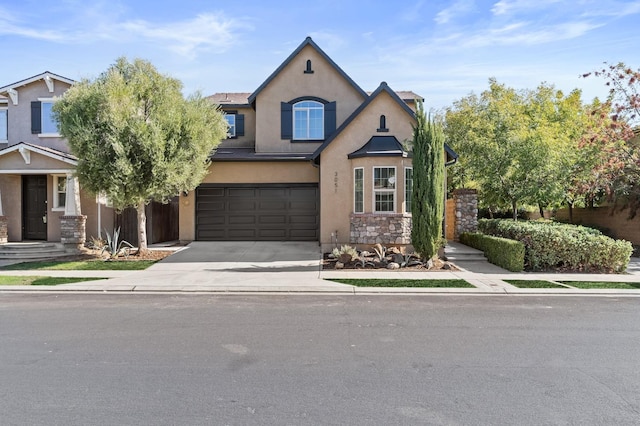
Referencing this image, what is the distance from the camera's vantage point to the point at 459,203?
18406 mm

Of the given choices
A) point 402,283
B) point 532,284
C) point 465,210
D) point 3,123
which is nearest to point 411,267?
point 402,283

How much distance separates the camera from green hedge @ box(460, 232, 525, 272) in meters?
13.0

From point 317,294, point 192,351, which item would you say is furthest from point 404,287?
point 192,351

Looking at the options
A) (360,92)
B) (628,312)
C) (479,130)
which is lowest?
(628,312)

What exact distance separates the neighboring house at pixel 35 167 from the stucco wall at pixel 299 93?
7323 mm

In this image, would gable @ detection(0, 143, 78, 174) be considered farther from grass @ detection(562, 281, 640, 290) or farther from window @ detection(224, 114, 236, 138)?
grass @ detection(562, 281, 640, 290)

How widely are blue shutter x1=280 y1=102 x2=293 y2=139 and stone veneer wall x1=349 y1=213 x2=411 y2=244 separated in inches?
220

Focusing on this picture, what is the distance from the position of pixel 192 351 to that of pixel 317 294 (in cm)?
460

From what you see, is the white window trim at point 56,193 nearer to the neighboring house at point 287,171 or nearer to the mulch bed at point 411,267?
the neighboring house at point 287,171

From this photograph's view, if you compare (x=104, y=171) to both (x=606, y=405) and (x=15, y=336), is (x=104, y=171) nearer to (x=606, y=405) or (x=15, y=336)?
(x=15, y=336)

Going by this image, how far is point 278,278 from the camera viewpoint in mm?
11719

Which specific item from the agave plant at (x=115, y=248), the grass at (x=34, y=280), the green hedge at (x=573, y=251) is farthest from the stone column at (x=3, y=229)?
the green hedge at (x=573, y=251)

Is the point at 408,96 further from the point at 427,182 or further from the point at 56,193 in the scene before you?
the point at 56,193

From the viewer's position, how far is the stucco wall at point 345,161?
627 inches
